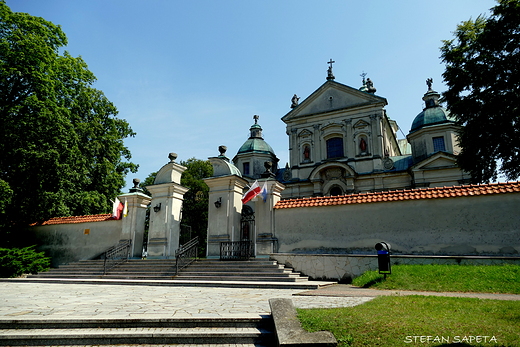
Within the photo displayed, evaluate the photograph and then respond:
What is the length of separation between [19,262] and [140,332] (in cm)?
1384

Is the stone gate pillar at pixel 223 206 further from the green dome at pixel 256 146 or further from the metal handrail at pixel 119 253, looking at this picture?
the green dome at pixel 256 146

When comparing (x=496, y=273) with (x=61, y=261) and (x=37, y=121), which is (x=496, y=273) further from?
(x=37, y=121)

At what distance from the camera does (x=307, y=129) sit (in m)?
31.2

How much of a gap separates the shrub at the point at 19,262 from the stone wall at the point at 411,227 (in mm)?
11259

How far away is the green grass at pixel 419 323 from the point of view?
145 inches

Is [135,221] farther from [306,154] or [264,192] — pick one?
[306,154]

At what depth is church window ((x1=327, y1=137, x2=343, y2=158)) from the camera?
99.0 feet

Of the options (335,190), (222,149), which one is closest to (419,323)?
(222,149)

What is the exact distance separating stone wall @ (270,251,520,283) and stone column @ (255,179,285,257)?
2.12ft

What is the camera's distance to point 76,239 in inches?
695

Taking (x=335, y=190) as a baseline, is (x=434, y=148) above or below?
above

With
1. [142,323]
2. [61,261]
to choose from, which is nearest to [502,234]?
[142,323]

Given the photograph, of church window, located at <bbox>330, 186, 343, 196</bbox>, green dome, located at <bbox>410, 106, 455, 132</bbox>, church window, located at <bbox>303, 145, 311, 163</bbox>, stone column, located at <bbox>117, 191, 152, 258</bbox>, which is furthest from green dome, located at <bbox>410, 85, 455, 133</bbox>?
stone column, located at <bbox>117, 191, 152, 258</bbox>

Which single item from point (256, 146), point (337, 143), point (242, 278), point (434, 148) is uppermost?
point (256, 146)
